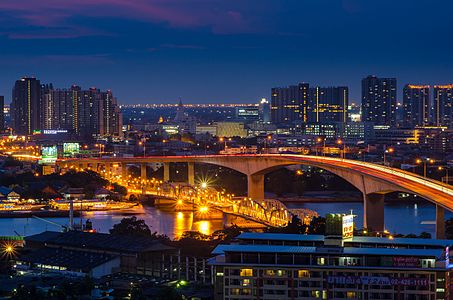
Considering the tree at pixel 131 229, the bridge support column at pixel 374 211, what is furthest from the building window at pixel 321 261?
the bridge support column at pixel 374 211

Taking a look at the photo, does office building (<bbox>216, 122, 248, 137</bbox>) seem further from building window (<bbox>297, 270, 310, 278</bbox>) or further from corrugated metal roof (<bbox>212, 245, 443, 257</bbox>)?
building window (<bbox>297, 270, 310, 278</bbox>)

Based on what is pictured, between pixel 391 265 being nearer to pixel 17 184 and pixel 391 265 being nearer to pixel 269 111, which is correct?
pixel 17 184

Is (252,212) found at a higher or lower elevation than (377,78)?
lower

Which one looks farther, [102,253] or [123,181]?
[123,181]

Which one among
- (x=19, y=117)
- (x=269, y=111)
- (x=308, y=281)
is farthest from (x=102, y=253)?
(x=269, y=111)

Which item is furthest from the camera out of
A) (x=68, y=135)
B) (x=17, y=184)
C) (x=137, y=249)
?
(x=68, y=135)

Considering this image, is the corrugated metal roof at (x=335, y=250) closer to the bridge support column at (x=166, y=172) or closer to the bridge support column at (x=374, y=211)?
the bridge support column at (x=374, y=211)

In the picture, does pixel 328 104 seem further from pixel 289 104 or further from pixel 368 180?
pixel 368 180

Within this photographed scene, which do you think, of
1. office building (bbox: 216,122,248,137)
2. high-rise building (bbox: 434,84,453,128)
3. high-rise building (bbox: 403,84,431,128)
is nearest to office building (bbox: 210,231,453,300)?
office building (bbox: 216,122,248,137)

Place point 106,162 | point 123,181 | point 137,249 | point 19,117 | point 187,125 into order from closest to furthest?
point 137,249 → point 123,181 → point 106,162 → point 19,117 → point 187,125
